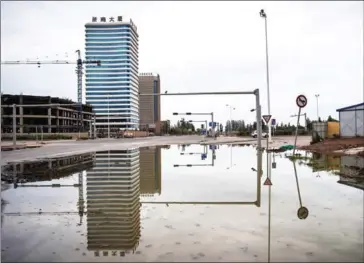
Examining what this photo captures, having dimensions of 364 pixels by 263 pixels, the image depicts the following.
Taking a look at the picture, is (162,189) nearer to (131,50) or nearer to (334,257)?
(334,257)

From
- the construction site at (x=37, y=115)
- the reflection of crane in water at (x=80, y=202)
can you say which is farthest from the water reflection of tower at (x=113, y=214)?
the construction site at (x=37, y=115)

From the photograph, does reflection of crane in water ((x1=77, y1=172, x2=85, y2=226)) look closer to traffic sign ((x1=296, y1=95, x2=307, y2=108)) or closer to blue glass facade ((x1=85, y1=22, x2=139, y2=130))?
traffic sign ((x1=296, y1=95, x2=307, y2=108))

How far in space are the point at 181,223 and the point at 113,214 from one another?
1391mm

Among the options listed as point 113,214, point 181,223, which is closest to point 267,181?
point 181,223

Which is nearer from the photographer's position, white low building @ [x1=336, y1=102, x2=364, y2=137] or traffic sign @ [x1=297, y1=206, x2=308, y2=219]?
traffic sign @ [x1=297, y1=206, x2=308, y2=219]

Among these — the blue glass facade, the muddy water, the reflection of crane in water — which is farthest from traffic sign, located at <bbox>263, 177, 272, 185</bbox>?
the blue glass facade

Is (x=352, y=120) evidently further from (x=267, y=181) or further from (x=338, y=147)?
(x=267, y=181)

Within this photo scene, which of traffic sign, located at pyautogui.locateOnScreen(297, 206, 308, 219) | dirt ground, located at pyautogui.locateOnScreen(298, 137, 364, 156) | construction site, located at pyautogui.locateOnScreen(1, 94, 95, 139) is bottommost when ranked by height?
traffic sign, located at pyautogui.locateOnScreen(297, 206, 308, 219)

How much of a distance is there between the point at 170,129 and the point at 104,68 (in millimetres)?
82507

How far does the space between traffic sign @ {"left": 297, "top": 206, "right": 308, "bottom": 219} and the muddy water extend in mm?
90

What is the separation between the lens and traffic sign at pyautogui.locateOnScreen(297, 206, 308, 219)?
653cm

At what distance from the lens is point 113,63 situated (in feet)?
311

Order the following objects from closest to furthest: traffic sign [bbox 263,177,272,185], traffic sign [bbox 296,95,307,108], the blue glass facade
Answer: traffic sign [bbox 263,177,272,185] < traffic sign [bbox 296,95,307,108] < the blue glass facade

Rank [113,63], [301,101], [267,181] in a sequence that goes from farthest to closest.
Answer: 1. [113,63]
2. [301,101]
3. [267,181]
